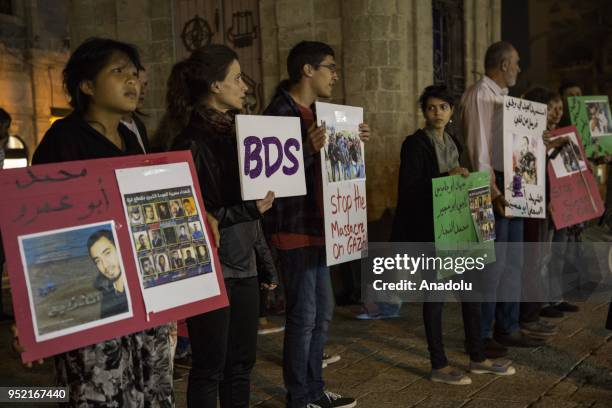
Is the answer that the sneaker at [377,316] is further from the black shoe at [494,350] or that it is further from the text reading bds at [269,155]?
the text reading bds at [269,155]

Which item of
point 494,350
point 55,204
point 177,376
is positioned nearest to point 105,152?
point 55,204

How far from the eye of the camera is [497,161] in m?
4.93

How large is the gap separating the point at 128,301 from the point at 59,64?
831 inches

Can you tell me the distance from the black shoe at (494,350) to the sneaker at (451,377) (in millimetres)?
511

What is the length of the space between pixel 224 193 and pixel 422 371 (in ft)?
7.69

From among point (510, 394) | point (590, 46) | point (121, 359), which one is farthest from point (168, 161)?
point (590, 46)

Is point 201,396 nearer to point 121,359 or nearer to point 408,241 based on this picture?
point 121,359

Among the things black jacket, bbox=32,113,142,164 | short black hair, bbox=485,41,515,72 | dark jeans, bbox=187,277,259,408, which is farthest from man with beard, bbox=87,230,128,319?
short black hair, bbox=485,41,515,72

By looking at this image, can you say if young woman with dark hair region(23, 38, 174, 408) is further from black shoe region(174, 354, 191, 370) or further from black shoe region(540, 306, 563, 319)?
black shoe region(540, 306, 563, 319)

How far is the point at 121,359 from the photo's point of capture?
7.82ft

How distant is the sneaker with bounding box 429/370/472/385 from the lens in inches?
171

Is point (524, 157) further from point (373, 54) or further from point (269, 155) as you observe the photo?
point (373, 54)

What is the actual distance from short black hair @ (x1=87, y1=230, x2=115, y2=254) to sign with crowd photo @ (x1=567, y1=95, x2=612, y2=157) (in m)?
5.23

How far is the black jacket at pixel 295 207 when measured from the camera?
369cm
